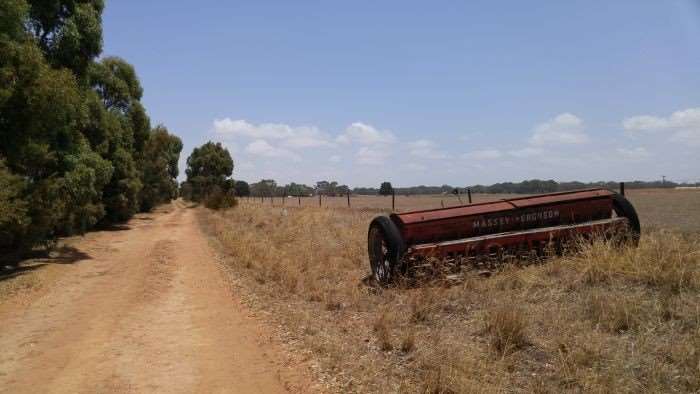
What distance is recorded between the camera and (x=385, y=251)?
10.2 m

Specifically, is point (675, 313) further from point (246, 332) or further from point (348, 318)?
point (246, 332)

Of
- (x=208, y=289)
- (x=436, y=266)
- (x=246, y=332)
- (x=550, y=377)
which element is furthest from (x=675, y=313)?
(x=208, y=289)

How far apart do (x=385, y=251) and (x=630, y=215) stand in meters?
4.86

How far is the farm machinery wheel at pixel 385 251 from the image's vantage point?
912 cm

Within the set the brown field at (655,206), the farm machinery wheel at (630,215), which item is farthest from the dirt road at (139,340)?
the brown field at (655,206)

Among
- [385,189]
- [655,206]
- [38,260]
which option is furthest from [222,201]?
[385,189]

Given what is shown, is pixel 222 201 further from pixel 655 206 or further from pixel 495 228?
pixel 495 228

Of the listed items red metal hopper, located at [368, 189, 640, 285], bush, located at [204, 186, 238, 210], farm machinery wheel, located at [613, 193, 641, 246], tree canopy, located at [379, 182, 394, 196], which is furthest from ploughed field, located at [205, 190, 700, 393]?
tree canopy, located at [379, 182, 394, 196]

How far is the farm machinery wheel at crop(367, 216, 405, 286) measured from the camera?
9.12 meters

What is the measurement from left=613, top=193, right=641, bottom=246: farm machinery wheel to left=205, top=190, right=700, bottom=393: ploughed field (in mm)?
260

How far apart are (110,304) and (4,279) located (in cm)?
466

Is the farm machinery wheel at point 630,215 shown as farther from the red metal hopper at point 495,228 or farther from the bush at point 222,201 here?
the bush at point 222,201

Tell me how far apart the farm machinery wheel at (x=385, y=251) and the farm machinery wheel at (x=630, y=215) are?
4341 mm

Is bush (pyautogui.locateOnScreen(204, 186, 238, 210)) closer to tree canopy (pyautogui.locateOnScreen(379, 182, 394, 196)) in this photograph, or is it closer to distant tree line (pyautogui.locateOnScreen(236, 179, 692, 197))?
distant tree line (pyautogui.locateOnScreen(236, 179, 692, 197))
